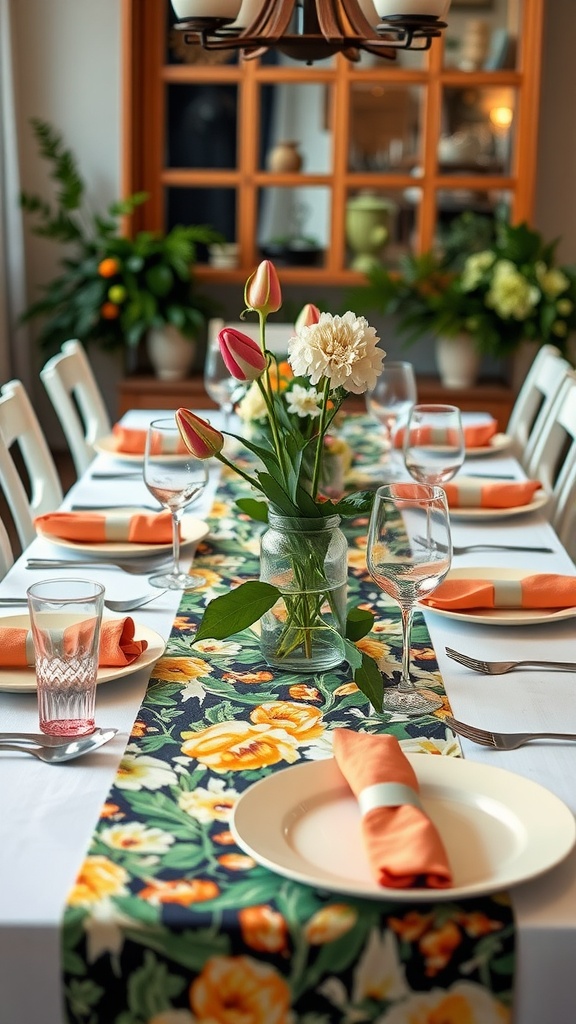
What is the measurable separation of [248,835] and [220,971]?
13 cm

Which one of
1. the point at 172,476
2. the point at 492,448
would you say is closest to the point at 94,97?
the point at 492,448

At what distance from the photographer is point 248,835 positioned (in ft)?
3.25

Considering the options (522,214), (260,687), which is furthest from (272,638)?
(522,214)

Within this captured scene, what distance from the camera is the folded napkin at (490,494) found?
2.13m

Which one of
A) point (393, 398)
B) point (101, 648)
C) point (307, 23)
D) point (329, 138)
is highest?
point (307, 23)

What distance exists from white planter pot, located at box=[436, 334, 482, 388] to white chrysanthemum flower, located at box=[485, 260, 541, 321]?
0.25m

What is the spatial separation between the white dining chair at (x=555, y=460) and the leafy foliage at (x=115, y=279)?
6.23ft

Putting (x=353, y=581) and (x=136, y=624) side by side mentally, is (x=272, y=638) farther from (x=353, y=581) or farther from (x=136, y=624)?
(x=353, y=581)

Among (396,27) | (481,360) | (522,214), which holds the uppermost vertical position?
(396,27)

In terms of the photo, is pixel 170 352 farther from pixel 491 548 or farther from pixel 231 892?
pixel 231 892

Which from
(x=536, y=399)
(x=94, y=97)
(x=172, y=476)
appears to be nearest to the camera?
(x=172, y=476)

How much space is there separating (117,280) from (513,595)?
310 centimetres

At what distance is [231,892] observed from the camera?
0.93m

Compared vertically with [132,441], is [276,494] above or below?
above
